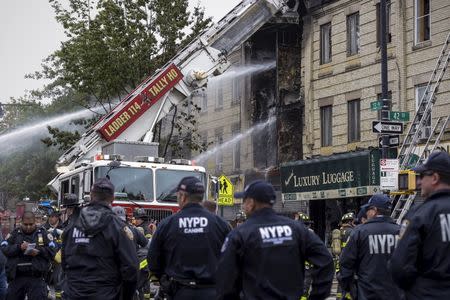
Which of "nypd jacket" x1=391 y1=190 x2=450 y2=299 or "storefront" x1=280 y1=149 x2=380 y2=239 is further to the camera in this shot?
"storefront" x1=280 y1=149 x2=380 y2=239

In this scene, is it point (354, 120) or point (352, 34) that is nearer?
point (354, 120)

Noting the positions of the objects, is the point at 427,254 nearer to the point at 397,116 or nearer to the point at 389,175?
the point at 389,175

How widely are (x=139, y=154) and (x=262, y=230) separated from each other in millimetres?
12000

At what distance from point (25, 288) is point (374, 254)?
18.1 feet

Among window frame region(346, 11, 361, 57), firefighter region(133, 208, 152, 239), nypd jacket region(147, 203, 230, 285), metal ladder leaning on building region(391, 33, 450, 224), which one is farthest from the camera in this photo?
window frame region(346, 11, 361, 57)

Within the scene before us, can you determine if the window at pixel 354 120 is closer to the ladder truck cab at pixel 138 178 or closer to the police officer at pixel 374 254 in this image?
the ladder truck cab at pixel 138 178

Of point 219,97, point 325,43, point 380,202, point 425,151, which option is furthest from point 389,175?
point 219,97

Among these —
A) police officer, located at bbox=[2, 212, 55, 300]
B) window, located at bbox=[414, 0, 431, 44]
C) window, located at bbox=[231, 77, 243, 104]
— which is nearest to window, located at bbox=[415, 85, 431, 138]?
window, located at bbox=[414, 0, 431, 44]

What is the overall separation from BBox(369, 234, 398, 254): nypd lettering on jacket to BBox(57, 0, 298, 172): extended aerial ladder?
456 inches

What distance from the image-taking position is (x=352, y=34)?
2562 cm

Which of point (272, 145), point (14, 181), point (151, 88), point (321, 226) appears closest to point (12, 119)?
point (14, 181)

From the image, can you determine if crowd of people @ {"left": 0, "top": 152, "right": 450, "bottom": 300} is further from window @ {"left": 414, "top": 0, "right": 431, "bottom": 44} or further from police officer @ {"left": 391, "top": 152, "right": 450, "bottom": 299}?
window @ {"left": 414, "top": 0, "right": 431, "bottom": 44}

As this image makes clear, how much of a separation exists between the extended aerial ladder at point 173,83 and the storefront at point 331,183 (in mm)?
4850

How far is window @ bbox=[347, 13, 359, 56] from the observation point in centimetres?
2544
